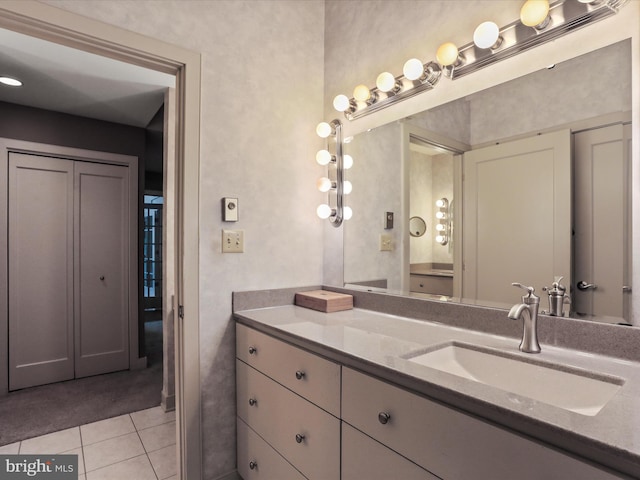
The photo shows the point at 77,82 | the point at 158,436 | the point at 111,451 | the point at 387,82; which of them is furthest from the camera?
the point at 77,82

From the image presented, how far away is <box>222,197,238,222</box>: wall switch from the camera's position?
1.68m

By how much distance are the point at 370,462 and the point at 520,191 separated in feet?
3.40

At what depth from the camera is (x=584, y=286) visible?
115cm

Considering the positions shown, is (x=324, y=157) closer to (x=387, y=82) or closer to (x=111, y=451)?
(x=387, y=82)

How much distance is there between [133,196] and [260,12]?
2.37 metres

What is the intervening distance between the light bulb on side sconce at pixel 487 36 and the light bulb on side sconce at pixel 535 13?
0.32 feet

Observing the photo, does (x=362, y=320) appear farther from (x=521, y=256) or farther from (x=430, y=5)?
(x=430, y=5)

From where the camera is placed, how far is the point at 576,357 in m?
1.04

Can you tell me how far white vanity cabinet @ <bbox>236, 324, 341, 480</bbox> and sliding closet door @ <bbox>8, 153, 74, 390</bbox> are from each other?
2.39 m

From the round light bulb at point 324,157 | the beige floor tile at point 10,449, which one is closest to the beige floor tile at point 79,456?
the beige floor tile at point 10,449

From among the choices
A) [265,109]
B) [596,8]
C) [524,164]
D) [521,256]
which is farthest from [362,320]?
[596,8]

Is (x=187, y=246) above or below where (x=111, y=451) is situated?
above

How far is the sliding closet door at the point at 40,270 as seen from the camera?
9.84 ft

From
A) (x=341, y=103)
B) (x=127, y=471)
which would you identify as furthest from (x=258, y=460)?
(x=341, y=103)
